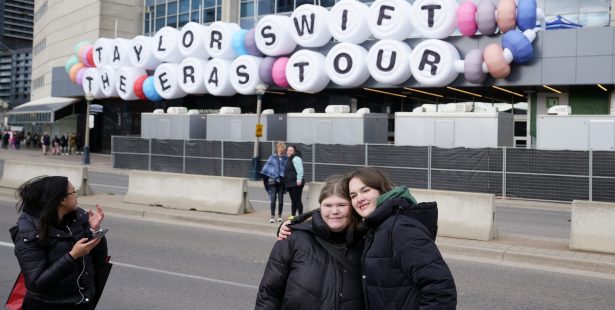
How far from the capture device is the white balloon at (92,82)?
39281 millimetres

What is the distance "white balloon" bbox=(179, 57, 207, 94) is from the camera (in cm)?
3338

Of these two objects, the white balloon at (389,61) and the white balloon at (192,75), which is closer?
the white balloon at (389,61)

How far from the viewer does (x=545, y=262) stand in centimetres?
956

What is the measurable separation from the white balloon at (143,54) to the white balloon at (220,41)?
4.90 meters

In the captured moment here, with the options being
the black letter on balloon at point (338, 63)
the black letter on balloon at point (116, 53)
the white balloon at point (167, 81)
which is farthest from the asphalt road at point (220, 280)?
the black letter on balloon at point (116, 53)

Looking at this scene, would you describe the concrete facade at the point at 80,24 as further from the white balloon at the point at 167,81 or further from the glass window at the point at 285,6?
the glass window at the point at 285,6

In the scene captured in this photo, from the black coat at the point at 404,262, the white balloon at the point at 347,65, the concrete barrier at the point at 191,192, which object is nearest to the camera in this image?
the black coat at the point at 404,262

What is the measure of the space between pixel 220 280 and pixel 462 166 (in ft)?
48.7

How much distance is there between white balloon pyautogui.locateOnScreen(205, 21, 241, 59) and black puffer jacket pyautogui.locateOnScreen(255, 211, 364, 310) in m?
30.0

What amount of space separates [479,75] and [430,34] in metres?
2.66

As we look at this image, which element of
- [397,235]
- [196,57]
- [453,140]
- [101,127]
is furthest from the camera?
[101,127]

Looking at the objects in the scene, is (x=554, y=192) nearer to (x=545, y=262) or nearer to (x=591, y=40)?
(x=591, y=40)

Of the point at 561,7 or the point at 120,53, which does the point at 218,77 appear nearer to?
the point at 120,53

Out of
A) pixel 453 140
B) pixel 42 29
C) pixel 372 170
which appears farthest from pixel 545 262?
pixel 42 29
